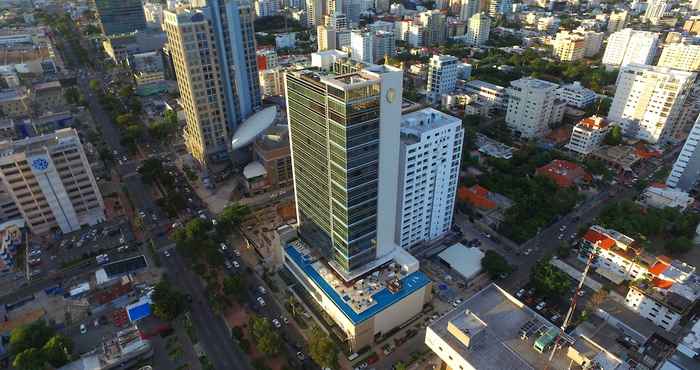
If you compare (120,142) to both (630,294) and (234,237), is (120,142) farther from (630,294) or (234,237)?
(630,294)

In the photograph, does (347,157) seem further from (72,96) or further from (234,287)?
(72,96)

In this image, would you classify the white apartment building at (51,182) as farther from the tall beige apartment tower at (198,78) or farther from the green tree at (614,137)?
the green tree at (614,137)

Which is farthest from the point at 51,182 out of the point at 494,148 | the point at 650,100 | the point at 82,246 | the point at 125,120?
the point at 650,100

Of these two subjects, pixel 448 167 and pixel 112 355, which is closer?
pixel 112 355

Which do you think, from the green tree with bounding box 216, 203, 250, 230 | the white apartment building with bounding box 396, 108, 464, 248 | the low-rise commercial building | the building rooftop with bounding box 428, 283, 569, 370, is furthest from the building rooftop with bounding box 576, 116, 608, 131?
the green tree with bounding box 216, 203, 250, 230

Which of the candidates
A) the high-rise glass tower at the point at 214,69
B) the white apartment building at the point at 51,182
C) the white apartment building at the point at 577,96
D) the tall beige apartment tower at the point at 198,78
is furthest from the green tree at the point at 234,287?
the white apartment building at the point at 577,96

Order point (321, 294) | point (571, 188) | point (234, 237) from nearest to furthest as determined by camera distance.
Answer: point (321, 294) < point (234, 237) < point (571, 188)

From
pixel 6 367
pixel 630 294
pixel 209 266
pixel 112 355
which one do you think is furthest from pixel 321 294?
pixel 630 294
